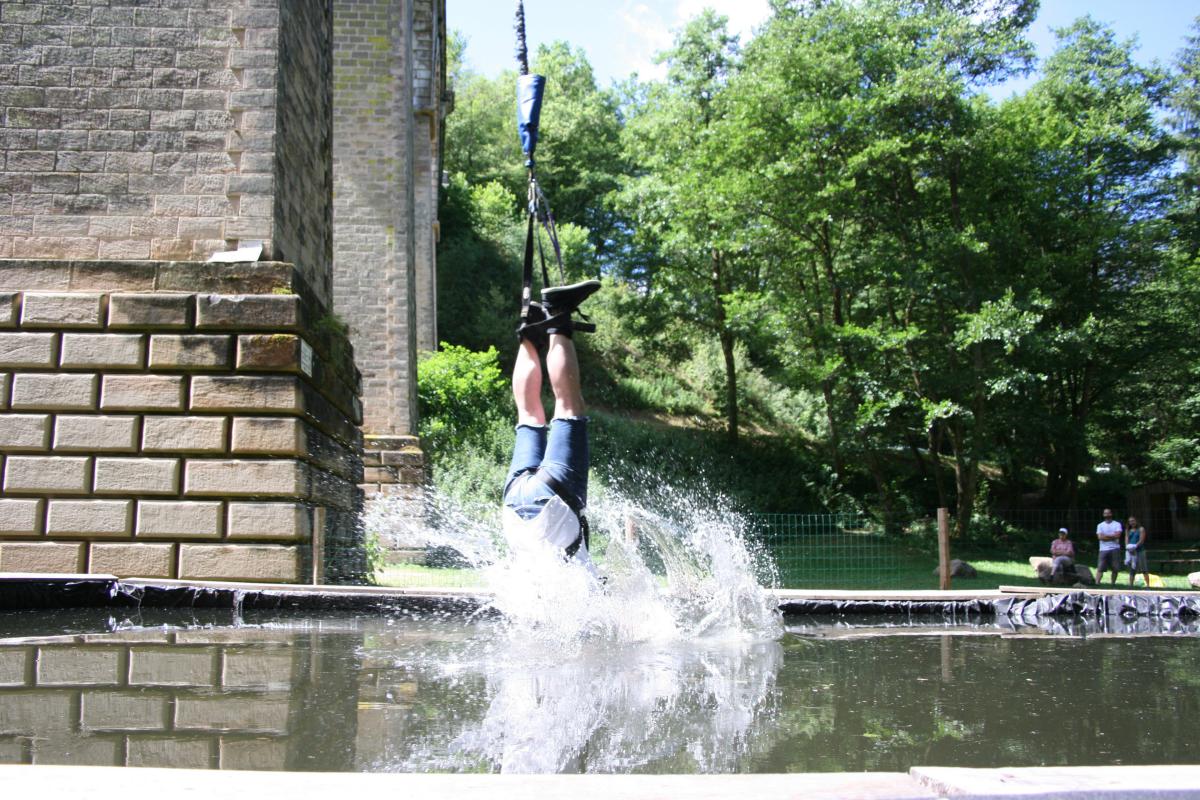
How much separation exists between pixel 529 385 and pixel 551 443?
48 cm

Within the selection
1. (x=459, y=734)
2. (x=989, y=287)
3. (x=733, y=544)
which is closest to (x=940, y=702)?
(x=459, y=734)

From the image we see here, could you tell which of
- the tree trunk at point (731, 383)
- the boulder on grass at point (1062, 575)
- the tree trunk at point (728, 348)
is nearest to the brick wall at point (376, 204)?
the boulder on grass at point (1062, 575)

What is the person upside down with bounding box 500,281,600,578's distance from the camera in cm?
604

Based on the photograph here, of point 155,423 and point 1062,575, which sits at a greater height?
point 155,423

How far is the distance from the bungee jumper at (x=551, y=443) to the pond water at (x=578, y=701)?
25.1 inches

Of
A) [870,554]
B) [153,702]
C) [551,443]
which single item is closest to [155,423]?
[551,443]

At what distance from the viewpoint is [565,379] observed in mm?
6152

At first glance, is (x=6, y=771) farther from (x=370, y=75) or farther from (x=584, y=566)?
(x=370, y=75)

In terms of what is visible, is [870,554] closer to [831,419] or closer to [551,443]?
[831,419]

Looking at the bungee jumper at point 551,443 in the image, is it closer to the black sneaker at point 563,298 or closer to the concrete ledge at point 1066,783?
the black sneaker at point 563,298

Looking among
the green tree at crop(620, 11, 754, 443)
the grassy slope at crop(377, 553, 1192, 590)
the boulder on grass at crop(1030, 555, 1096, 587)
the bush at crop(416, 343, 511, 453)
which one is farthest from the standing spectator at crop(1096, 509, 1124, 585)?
the green tree at crop(620, 11, 754, 443)

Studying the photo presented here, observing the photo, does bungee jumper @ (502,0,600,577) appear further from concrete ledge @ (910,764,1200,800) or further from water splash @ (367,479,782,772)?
concrete ledge @ (910,764,1200,800)

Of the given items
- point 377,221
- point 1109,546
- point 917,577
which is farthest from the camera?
point 377,221

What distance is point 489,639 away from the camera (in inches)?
228
